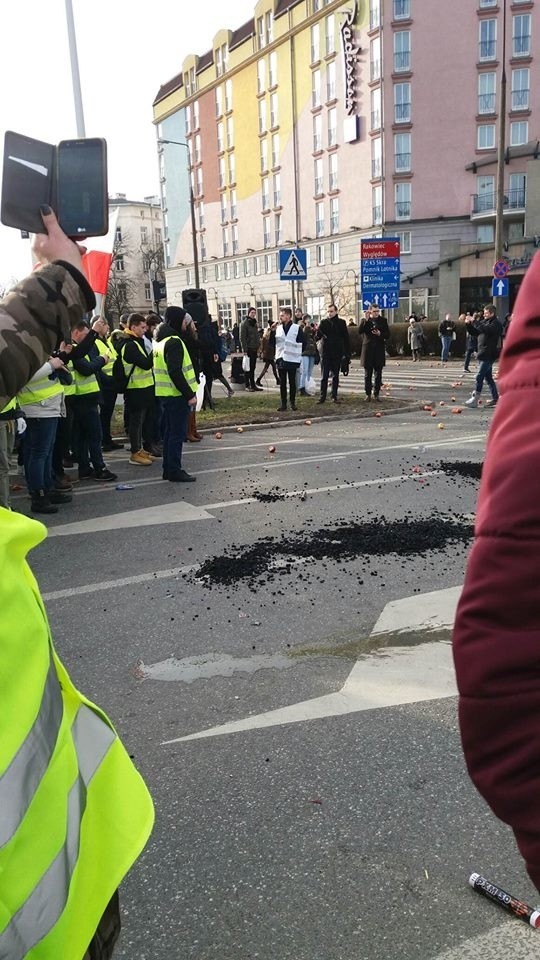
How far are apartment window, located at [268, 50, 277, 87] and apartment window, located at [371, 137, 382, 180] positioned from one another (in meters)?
15.7

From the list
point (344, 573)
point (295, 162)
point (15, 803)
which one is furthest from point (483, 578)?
point (295, 162)

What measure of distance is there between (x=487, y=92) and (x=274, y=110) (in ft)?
62.6

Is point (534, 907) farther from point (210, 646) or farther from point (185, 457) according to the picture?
point (185, 457)

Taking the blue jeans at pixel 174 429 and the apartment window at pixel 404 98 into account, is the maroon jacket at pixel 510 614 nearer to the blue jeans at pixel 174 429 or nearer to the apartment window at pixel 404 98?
the blue jeans at pixel 174 429

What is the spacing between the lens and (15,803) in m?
1.14

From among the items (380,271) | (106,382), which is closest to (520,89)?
(380,271)

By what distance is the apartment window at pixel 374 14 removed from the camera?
46.4 metres

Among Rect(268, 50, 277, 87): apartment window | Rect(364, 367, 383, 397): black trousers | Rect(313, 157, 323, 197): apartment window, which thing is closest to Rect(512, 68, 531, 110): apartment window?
Rect(313, 157, 323, 197): apartment window

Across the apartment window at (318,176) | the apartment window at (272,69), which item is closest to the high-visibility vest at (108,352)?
the apartment window at (318,176)

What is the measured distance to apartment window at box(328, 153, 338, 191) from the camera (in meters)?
52.8

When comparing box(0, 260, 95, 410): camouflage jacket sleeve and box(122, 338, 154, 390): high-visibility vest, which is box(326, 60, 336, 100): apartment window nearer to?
box(122, 338, 154, 390): high-visibility vest

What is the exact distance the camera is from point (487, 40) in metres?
46.4

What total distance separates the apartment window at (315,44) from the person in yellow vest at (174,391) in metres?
52.8

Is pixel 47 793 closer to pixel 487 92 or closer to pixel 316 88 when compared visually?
pixel 487 92
